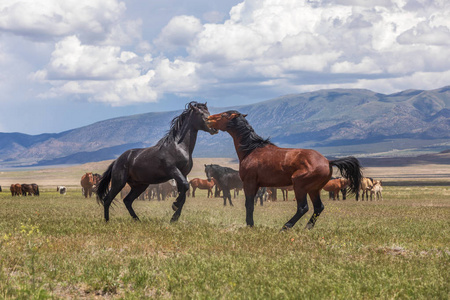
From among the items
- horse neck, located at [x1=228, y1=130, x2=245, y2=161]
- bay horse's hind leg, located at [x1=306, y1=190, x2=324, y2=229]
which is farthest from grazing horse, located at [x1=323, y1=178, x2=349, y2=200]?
horse neck, located at [x1=228, y1=130, x2=245, y2=161]

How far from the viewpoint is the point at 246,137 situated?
1401 cm

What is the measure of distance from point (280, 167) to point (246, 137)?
1.31 metres

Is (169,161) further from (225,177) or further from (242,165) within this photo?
(225,177)

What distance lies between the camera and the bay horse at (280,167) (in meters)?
12.9

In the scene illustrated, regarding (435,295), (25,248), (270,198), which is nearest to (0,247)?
(25,248)

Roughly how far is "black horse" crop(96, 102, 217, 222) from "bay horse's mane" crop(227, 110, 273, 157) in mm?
679

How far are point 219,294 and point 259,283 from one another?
79cm

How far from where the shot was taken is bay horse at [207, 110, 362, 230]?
1293 centimetres

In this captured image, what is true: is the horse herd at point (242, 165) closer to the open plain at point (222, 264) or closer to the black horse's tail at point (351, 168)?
the black horse's tail at point (351, 168)

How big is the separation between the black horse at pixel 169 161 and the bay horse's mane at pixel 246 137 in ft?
2.23

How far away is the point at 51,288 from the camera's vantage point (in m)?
7.66

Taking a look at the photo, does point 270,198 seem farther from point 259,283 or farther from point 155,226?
point 259,283

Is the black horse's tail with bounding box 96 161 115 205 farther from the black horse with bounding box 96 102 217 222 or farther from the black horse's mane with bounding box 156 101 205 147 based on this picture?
the black horse's mane with bounding box 156 101 205 147

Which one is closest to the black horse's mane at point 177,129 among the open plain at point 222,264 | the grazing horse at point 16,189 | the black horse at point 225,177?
the open plain at point 222,264
